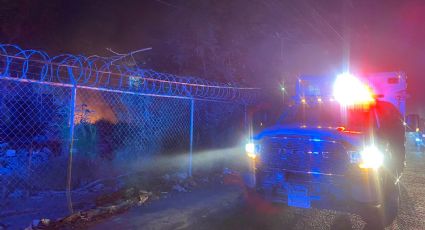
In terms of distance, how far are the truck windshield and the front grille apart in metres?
0.82

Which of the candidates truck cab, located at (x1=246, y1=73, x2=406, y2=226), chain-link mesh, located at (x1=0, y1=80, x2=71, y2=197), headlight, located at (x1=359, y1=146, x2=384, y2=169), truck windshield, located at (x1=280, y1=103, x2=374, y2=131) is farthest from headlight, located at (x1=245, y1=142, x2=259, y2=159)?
chain-link mesh, located at (x1=0, y1=80, x2=71, y2=197)

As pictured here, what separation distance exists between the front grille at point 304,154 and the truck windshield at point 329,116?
2.69ft

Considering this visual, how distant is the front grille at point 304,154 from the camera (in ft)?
15.9

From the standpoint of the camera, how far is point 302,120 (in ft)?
21.5

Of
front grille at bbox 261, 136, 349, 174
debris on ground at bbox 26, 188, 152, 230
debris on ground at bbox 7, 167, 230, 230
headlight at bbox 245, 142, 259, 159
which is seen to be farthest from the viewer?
headlight at bbox 245, 142, 259, 159

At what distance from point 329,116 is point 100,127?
6.26 m

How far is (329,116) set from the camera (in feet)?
21.1

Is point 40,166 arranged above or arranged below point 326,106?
below

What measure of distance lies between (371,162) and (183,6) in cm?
874

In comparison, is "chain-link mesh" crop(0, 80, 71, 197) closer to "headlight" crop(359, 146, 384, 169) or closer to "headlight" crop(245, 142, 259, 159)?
"headlight" crop(245, 142, 259, 159)

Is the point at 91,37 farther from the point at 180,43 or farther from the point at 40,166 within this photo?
the point at 40,166

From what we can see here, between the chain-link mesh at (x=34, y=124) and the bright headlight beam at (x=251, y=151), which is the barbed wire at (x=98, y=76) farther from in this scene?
the bright headlight beam at (x=251, y=151)

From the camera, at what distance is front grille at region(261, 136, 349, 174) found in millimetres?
4844

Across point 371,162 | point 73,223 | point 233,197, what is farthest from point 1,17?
point 371,162
